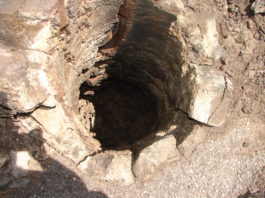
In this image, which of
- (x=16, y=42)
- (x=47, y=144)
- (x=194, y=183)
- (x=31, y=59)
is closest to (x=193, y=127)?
(x=194, y=183)

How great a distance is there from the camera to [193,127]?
9.65ft

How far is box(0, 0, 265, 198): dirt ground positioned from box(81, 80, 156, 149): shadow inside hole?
213 centimetres

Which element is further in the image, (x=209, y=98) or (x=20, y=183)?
(x=209, y=98)

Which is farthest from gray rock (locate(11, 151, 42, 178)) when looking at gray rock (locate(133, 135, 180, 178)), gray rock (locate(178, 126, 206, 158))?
gray rock (locate(178, 126, 206, 158))

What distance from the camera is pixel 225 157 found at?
283 cm

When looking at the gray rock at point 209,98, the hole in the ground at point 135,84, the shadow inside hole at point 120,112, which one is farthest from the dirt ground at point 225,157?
the shadow inside hole at point 120,112

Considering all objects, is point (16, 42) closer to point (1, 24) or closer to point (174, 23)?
point (1, 24)

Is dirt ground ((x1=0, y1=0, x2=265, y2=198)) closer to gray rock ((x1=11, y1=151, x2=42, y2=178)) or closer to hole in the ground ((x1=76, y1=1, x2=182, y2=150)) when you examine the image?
gray rock ((x1=11, y1=151, x2=42, y2=178))

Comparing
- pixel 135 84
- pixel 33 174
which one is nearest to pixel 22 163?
pixel 33 174

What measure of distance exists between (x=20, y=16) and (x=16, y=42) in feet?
0.80

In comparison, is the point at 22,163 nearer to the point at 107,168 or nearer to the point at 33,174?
the point at 33,174

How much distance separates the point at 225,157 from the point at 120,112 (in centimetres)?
290

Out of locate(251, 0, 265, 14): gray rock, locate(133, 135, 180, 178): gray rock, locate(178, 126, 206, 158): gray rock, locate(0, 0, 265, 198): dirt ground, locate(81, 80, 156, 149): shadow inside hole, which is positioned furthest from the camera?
locate(81, 80, 156, 149): shadow inside hole

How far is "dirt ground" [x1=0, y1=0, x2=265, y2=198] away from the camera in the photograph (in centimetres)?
255
